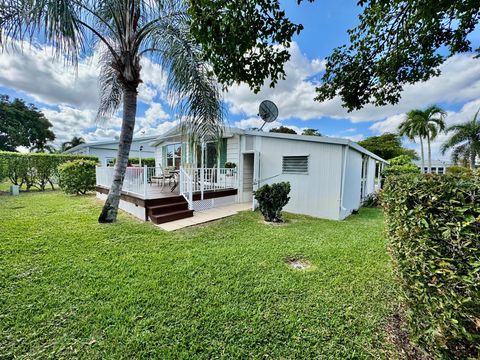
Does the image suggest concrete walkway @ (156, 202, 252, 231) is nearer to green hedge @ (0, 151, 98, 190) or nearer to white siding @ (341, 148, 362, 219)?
white siding @ (341, 148, 362, 219)

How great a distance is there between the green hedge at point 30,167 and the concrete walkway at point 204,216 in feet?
35.0

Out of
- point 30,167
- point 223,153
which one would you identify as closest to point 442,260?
point 223,153

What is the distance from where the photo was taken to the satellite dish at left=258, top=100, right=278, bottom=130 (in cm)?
929

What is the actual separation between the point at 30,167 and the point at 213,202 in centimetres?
1100

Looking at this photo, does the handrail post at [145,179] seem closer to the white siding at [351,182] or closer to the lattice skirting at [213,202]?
the lattice skirting at [213,202]

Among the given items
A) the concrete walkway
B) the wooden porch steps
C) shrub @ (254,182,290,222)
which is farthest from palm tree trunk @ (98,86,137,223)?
shrub @ (254,182,290,222)

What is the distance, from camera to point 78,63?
3.94m

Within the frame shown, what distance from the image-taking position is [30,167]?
1114cm

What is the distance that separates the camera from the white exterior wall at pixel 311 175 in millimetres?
7125

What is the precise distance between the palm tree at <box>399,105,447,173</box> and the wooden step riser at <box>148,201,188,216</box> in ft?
65.9

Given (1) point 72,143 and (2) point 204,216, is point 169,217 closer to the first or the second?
(2) point 204,216

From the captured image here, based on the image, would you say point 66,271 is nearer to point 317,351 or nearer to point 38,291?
point 38,291

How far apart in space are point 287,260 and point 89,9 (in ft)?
22.3

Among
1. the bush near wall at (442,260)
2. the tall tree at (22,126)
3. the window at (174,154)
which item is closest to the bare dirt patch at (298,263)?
the bush near wall at (442,260)
